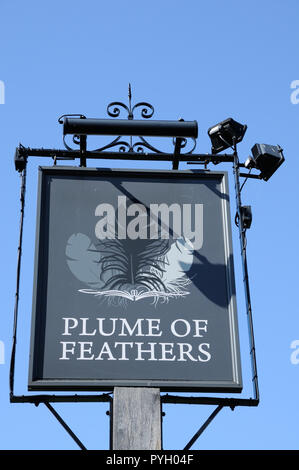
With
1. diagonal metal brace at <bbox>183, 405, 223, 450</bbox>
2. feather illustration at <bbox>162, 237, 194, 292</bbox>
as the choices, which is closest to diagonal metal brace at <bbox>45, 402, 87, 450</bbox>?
diagonal metal brace at <bbox>183, 405, 223, 450</bbox>

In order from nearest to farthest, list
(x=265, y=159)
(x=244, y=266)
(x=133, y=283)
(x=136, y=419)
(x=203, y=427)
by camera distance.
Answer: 1. (x=136, y=419)
2. (x=203, y=427)
3. (x=133, y=283)
4. (x=244, y=266)
5. (x=265, y=159)

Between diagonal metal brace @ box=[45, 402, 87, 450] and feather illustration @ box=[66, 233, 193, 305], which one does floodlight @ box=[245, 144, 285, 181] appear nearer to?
feather illustration @ box=[66, 233, 193, 305]

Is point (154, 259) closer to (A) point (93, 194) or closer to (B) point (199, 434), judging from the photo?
(A) point (93, 194)

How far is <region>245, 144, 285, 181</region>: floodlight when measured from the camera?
10.8 m

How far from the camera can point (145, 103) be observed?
11023 mm

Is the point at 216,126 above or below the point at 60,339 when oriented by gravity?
above

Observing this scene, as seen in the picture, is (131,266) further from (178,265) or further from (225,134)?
(225,134)

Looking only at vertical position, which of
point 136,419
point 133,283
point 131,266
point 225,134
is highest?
point 225,134

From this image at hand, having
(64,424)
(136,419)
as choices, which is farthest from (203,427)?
(64,424)

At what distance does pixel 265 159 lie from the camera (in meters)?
10.8

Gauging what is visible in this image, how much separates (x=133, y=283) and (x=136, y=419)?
1.21m

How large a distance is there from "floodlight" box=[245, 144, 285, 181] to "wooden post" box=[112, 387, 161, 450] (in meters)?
2.42
